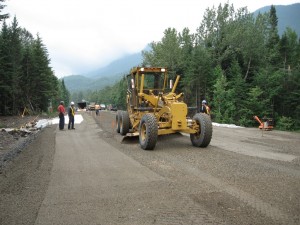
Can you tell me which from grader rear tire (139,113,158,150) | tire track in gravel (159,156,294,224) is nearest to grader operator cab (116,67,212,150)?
grader rear tire (139,113,158,150)

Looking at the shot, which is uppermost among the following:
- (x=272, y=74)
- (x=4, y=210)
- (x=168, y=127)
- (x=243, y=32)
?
(x=243, y=32)

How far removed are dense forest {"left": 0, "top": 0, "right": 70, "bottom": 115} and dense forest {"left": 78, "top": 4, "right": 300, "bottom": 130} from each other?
18908 millimetres

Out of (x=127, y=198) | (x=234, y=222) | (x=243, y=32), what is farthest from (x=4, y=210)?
(x=243, y=32)

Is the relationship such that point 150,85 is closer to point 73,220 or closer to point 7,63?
point 73,220

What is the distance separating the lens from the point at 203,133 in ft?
34.8

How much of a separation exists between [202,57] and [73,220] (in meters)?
34.2

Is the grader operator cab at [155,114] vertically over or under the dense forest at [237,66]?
under

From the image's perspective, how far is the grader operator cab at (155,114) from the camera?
10492 mm

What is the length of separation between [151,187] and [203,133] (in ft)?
16.1

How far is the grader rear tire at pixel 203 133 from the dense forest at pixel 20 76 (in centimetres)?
3128

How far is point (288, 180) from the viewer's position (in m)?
6.54

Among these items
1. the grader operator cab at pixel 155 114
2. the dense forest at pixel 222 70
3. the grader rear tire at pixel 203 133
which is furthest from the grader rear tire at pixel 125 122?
the dense forest at pixel 222 70

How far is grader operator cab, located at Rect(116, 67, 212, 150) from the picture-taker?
10492mm

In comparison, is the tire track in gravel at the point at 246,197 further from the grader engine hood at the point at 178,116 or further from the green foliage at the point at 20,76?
the green foliage at the point at 20,76
